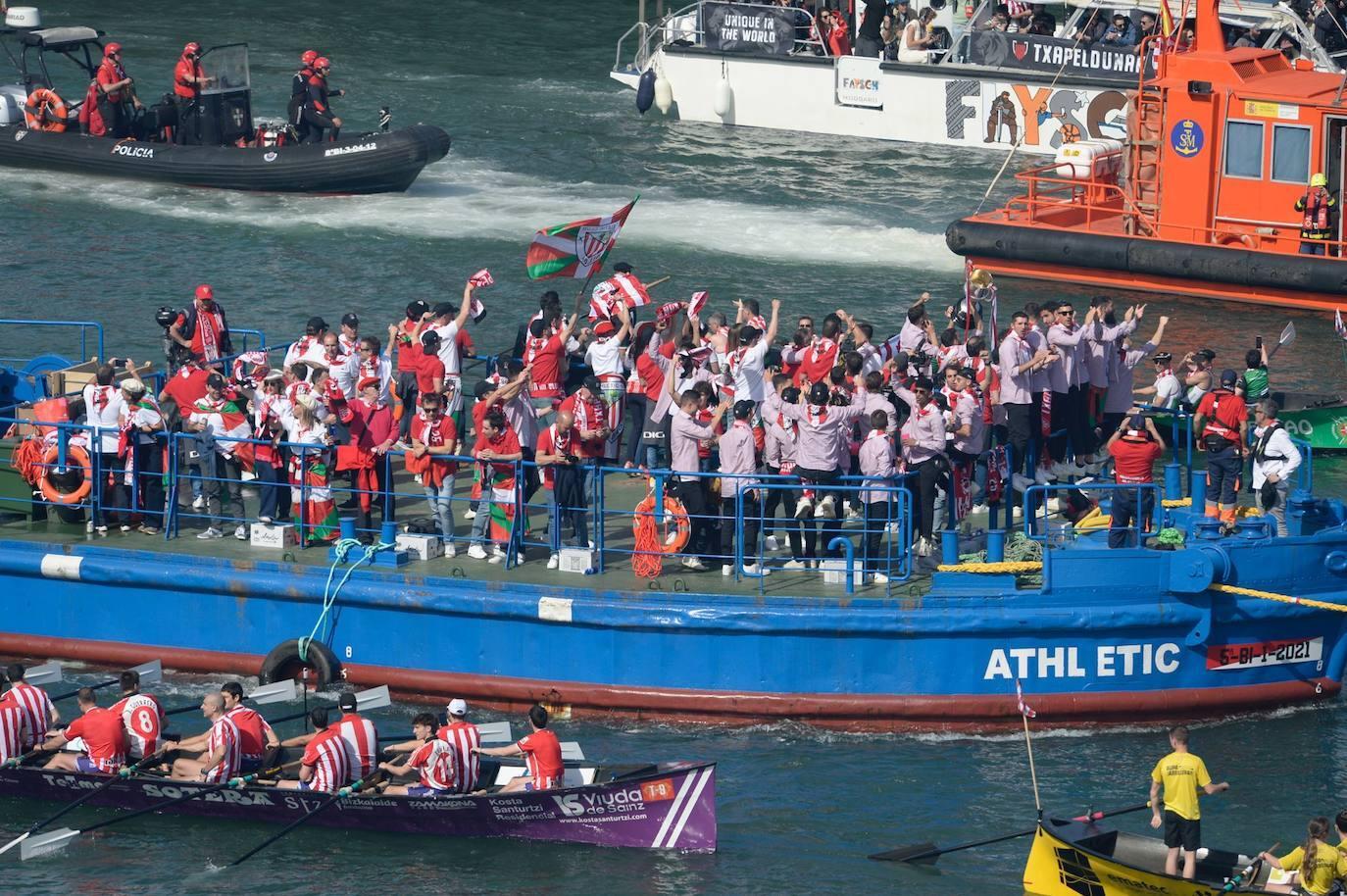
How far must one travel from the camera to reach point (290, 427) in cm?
1745

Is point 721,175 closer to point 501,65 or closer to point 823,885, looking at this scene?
point 501,65

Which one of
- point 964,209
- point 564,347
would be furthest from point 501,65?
point 564,347

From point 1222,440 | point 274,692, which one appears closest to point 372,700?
point 274,692

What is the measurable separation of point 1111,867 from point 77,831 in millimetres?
7210

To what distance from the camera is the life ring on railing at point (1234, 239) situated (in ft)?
97.9

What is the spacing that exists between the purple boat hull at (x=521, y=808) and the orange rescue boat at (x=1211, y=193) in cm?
1660

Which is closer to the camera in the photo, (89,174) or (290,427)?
(290,427)

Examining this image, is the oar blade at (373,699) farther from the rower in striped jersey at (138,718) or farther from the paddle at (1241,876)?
the paddle at (1241,876)

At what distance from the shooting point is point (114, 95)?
35469 millimetres

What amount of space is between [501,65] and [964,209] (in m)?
14.1

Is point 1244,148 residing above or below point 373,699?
above

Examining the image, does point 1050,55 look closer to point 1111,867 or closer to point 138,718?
point 138,718

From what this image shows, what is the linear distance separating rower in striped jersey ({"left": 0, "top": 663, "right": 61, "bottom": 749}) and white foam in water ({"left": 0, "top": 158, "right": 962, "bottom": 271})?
714 inches

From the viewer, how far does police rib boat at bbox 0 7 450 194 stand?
3484cm
